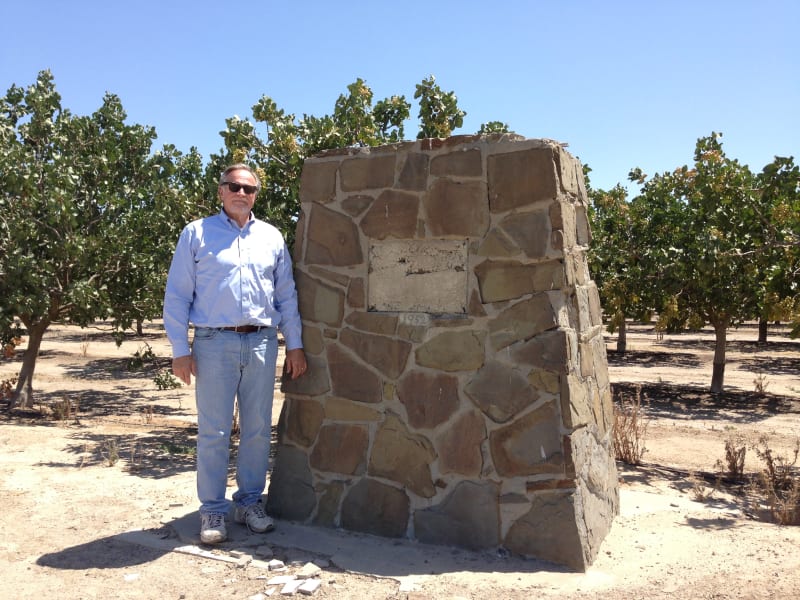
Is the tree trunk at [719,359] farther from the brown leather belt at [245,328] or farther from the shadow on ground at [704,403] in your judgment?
the brown leather belt at [245,328]

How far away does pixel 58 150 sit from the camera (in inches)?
374

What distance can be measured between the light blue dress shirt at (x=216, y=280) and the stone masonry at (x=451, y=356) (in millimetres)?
514

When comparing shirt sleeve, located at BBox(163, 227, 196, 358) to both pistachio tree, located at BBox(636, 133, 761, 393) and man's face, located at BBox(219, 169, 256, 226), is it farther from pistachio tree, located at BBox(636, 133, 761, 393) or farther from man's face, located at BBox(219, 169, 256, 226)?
pistachio tree, located at BBox(636, 133, 761, 393)

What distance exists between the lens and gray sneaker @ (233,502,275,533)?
445 cm

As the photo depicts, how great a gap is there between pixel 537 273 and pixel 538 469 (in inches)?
44.9

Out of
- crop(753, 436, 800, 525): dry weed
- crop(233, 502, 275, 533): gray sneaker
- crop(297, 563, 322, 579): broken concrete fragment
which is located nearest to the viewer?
crop(297, 563, 322, 579): broken concrete fragment

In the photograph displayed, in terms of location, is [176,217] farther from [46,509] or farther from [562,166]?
[562,166]

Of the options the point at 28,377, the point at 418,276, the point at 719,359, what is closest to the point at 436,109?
the point at 418,276

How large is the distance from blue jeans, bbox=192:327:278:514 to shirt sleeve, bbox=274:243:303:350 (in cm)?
16

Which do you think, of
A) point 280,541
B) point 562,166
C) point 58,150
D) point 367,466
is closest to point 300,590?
point 280,541

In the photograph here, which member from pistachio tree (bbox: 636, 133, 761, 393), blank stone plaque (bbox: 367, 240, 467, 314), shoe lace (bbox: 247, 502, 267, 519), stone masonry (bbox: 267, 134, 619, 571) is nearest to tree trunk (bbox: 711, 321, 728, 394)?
pistachio tree (bbox: 636, 133, 761, 393)

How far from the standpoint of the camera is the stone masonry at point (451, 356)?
4.03 metres

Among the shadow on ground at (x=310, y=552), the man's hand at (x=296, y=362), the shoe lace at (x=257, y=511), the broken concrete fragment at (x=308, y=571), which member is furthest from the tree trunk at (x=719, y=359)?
the broken concrete fragment at (x=308, y=571)

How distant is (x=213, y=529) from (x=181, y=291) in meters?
1.47
